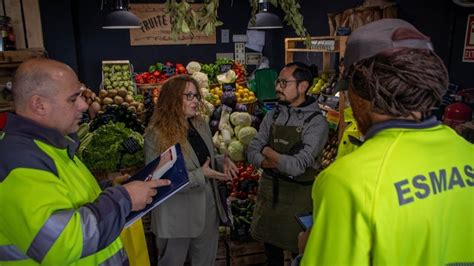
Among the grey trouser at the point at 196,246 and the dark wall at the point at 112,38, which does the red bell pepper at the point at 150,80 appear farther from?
the grey trouser at the point at 196,246

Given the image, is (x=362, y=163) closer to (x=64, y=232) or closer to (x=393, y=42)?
(x=393, y=42)

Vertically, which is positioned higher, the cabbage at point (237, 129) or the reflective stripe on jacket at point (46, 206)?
the reflective stripe on jacket at point (46, 206)

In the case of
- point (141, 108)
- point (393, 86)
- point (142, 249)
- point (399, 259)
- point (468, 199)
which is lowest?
point (142, 249)

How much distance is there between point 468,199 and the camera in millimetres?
988

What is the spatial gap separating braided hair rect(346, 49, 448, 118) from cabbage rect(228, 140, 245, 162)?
3464mm

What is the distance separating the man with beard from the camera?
2.63 m

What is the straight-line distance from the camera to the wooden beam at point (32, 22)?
14.6 feet

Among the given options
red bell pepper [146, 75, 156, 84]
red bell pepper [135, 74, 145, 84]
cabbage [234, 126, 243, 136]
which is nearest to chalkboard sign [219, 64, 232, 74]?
red bell pepper [146, 75, 156, 84]

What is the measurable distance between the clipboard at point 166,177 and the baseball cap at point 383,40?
2.90ft

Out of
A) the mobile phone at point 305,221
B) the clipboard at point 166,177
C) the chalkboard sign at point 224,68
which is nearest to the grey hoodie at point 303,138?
the clipboard at point 166,177

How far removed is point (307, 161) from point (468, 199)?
1.59m

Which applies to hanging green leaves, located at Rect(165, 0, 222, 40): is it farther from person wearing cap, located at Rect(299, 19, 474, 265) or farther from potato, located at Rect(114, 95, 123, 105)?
potato, located at Rect(114, 95, 123, 105)

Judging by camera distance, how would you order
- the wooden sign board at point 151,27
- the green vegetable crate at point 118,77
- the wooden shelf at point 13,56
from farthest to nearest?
the wooden sign board at point 151,27 → the green vegetable crate at point 118,77 → the wooden shelf at point 13,56

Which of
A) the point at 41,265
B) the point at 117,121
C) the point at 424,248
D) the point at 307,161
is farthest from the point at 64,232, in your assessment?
the point at 117,121
